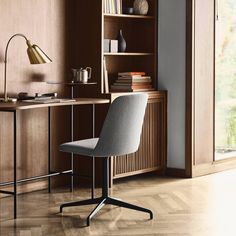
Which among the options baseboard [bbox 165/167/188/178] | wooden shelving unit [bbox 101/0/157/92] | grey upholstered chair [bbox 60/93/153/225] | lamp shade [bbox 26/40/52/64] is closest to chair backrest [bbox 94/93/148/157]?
grey upholstered chair [bbox 60/93/153/225]

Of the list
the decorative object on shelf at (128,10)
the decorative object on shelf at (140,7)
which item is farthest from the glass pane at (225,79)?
the decorative object on shelf at (128,10)

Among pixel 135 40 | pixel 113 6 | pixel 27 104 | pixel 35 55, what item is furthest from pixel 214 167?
pixel 27 104

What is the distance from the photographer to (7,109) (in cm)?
471

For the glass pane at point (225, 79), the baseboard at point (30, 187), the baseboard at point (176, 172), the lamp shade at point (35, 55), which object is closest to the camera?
the lamp shade at point (35, 55)

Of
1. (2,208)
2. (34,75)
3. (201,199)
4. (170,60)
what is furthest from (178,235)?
(170,60)

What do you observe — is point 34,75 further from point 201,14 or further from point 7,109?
point 201,14

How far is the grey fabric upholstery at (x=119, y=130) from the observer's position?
15.3 ft

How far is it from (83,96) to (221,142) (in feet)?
5.19

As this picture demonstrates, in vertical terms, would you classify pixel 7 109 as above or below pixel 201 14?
below

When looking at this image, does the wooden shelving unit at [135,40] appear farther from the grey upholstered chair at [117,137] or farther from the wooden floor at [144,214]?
the grey upholstered chair at [117,137]

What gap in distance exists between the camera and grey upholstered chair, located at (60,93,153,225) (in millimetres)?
4656

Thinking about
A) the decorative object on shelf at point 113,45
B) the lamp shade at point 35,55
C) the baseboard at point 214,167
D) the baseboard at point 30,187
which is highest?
the decorative object on shelf at point 113,45

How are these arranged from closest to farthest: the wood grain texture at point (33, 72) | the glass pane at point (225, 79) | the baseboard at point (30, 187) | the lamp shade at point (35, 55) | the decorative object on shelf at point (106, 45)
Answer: the lamp shade at point (35, 55), the wood grain texture at point (33, 72), the baseboard at point (30, 187), the decorative object on shelf at point (106, 45), the glass pane at point (225, 79)

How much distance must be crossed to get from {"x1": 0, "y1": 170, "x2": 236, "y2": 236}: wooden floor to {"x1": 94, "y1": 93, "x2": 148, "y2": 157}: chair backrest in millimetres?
495
